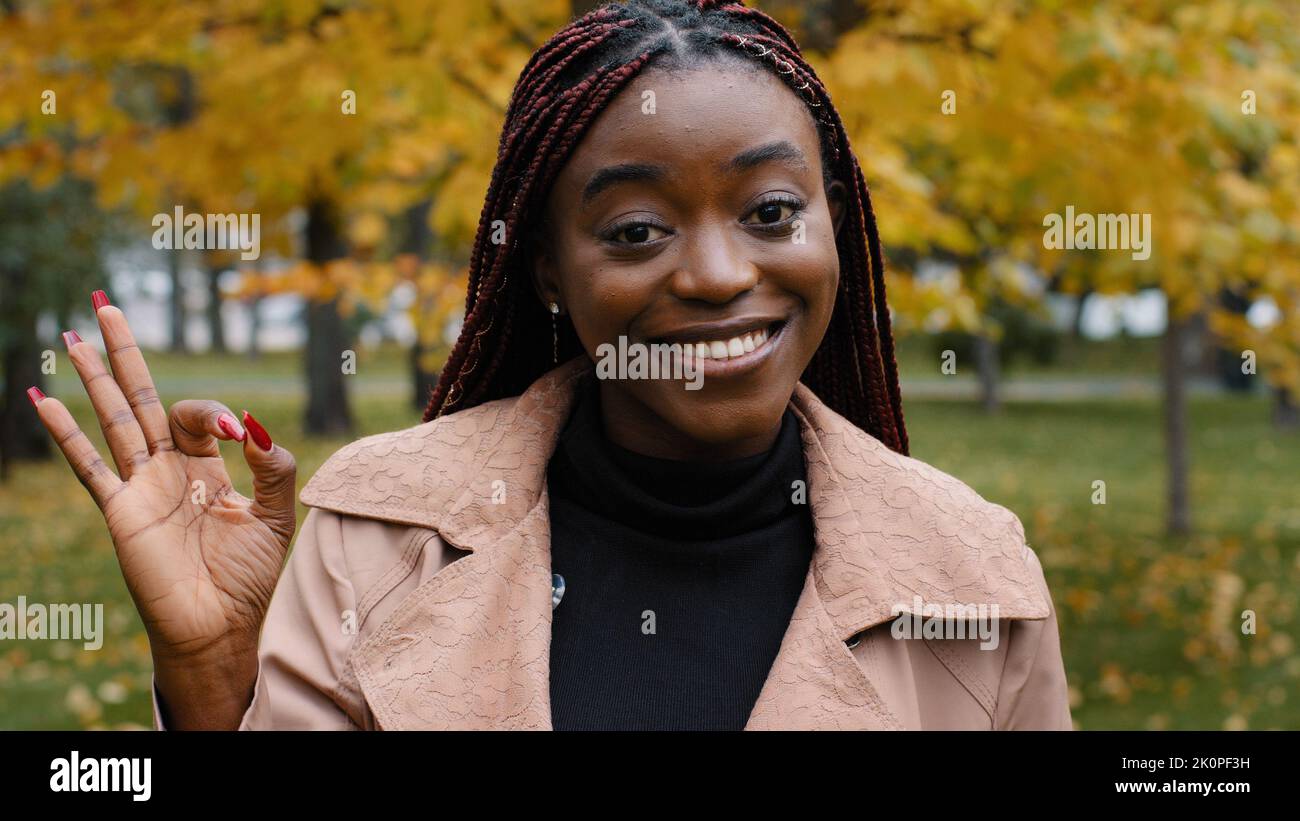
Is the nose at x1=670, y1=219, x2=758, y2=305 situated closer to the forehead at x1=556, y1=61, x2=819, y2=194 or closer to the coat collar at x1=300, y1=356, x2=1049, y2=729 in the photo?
the forehead at x1=556, y1=61, x2=819, y2=194

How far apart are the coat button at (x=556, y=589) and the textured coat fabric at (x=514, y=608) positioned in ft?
0.11

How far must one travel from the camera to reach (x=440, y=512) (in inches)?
77.1

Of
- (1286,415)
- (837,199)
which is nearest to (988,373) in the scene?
(1286,415)

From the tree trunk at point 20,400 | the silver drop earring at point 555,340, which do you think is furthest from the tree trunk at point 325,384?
the silver drop earring at point 555,340

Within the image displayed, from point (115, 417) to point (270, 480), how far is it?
247 mm

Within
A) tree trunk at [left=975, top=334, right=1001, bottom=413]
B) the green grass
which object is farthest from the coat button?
tree trunk at [left=975, top=334, right=1001, bottom=413]

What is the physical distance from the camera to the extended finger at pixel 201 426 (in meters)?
Answer: 1.88

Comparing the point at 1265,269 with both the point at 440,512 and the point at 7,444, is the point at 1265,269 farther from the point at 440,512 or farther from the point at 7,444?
A: the point at 7,444

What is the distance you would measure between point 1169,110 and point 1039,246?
234 cm

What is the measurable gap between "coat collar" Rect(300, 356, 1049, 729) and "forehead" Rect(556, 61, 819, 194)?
0.48m

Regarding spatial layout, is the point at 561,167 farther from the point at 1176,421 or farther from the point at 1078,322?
the point at 1078,322

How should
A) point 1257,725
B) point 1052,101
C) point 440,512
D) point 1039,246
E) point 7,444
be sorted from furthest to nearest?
point 7,444 < point 1039,246 < point 1257,725 < point 1052,101 < point 440,512

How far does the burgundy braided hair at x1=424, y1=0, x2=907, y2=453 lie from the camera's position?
1953 millimetres
